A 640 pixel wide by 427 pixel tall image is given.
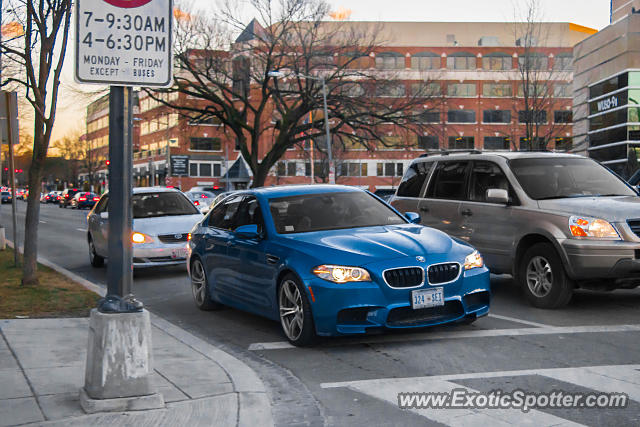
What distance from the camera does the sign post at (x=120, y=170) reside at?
525 cm

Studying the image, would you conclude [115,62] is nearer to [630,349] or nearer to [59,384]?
[59,384]

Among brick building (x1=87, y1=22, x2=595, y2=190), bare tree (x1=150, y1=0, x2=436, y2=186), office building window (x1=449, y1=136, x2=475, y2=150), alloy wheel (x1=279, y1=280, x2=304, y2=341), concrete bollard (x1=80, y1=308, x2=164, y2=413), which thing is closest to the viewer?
concrete bollard (x1=80, y1=308, x2=164, y2=413)

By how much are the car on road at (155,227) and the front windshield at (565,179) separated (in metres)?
6.34

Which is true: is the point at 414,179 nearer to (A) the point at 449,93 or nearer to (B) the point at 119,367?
(B) the point at 119,367

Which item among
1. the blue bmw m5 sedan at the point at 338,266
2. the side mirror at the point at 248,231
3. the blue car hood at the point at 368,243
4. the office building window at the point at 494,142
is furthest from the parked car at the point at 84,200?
the blue car hood at the point at 368,243

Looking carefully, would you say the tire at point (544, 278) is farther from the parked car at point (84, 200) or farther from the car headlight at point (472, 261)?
the parked car at point (84, 200)

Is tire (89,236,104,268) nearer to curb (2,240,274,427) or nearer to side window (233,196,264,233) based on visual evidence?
curb (2,240,274,427)

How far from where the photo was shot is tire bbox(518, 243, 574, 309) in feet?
29.6

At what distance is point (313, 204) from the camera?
874 cm

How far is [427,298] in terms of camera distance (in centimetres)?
727

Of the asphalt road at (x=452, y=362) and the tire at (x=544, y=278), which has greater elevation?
the tire at (x=544, y=278)

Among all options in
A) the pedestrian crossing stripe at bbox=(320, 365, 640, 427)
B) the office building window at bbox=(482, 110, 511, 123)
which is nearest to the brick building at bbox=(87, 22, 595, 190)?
the office building window at bbox=(482, 110, 511, 123)

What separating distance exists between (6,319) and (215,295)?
2.39m

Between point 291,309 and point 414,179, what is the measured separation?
5011 mm
